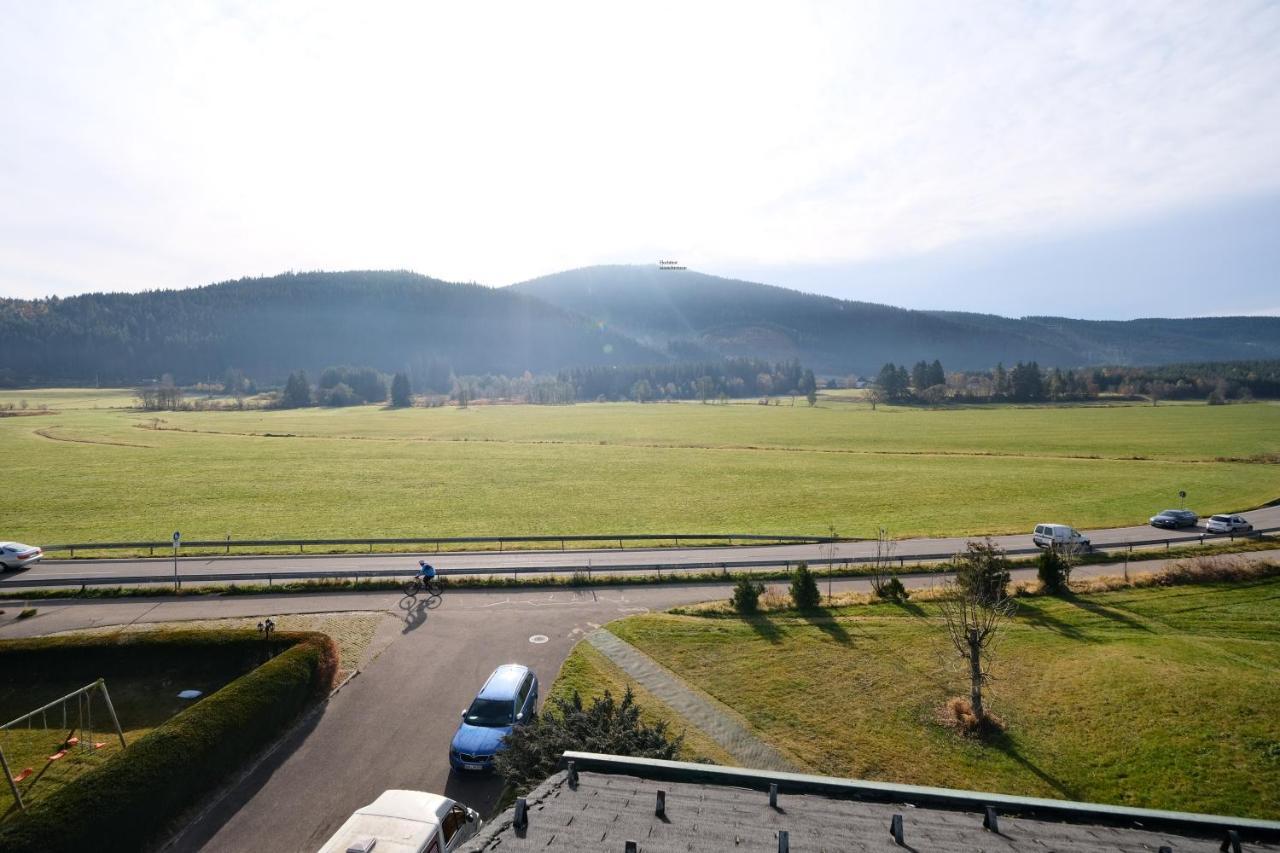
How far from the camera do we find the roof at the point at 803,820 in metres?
6.19

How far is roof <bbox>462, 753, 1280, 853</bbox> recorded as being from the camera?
6.19 m

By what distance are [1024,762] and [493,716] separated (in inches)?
529

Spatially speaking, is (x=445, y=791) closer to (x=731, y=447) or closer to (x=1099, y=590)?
(x=1099, y=590)

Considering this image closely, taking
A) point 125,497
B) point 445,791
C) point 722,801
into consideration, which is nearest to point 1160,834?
point 722,801

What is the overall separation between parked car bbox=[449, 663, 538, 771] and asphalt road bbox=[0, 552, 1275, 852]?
1.86 feet

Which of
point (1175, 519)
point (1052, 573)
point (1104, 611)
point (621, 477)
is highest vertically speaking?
point (1052, 573)

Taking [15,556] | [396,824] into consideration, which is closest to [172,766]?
[396,824]

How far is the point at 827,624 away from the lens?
2455cm

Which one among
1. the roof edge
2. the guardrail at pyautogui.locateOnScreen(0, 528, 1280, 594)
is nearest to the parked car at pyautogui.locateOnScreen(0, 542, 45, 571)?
the guardrail at pyautogui.locateOnScreen(0, 528, 1280, 594)

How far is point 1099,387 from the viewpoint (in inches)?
6722

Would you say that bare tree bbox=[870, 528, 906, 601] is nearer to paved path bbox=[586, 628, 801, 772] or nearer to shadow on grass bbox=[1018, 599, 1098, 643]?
shadow on grass bbox=[1018, 599, 1098, 643]

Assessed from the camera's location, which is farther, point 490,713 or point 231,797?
point 490,713

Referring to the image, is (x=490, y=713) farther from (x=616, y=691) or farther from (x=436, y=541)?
(x=436, y=541)

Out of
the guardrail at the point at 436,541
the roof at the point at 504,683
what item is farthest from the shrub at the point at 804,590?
the roof at the point at 504,683
